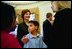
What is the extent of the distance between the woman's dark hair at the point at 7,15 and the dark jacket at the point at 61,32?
1.11 feet

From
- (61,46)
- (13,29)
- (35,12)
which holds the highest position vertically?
(35,12)

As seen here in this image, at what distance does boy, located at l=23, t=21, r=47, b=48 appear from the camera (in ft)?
6.05

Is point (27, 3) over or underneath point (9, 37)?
over

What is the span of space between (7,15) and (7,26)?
0.09m

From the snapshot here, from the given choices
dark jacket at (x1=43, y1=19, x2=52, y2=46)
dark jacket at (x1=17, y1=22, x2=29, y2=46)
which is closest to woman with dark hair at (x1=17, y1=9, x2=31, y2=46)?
dark jacket at (x1=17, y1=22, x2=29, y2=46)

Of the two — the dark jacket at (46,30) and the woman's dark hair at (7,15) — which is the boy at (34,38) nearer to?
the dark jacket at (46,30)

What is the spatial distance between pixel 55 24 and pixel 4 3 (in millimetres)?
431

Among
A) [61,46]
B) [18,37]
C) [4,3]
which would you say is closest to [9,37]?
[18,37]

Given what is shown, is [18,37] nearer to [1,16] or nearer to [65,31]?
[1,16]

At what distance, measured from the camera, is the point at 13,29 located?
1.87m

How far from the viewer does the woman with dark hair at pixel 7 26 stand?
1.80 metres

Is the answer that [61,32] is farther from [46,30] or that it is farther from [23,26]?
[23,26]

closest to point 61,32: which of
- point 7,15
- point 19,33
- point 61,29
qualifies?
point 61,29

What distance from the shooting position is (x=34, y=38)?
6.06 ft
